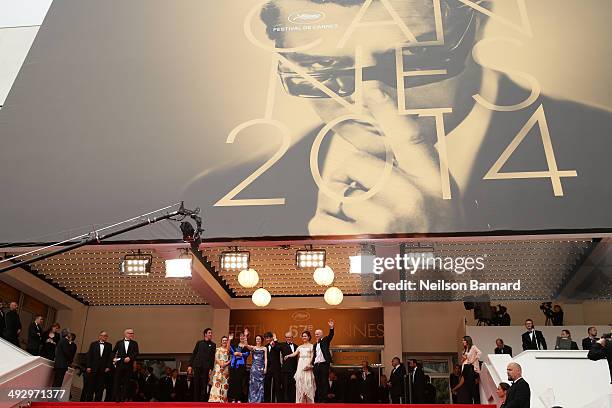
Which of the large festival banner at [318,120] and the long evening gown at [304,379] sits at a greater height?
the large festival banner at [318,120]

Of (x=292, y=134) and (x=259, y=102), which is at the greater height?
(x=259, y=102)

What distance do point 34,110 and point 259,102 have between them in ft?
13.3

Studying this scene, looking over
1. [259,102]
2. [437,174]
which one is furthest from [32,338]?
[437,174]

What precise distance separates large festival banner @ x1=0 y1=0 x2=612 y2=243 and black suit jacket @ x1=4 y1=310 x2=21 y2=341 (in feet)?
9.97

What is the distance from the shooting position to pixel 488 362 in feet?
37.9

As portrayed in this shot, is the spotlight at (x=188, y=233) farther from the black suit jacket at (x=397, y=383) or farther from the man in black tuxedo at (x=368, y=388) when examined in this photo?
the man in black tuxedo at (x=368, y=388)

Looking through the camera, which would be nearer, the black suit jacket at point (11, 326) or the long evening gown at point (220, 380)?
the long evening gown at point (220, 380)

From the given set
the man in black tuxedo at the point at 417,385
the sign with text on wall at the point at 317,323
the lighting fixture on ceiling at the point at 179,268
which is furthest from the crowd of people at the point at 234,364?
the sign with text on wall at the point at 317,323

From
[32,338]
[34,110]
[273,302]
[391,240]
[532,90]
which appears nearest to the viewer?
[391,240]

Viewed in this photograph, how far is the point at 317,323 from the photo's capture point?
1809 cm

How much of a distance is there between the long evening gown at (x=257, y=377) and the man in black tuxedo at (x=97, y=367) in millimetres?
2598

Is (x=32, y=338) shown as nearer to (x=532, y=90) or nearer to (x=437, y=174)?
(x=437, y=174)

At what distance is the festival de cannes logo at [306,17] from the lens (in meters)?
12.7

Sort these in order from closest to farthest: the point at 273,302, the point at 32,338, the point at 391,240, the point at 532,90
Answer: the point at 391,240 < the point at 532,90 < the point at 32,338 < the point at 273,302
